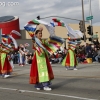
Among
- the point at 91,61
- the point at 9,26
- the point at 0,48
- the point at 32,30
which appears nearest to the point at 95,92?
the point at 32,30

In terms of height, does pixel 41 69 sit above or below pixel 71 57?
Answer: below

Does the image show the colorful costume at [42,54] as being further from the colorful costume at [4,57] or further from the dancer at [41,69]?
the colorful costume at [4,57]

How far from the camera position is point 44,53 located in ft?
29.9

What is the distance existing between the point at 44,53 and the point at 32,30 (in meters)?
0.81

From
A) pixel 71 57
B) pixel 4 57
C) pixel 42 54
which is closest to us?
pixel 42 54

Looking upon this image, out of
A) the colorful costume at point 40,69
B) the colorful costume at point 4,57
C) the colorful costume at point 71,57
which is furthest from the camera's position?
the colorful costume at point 71,57

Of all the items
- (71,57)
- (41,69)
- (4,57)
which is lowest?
(41,69)

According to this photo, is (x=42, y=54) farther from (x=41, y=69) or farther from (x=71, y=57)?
(x=71, y=57)

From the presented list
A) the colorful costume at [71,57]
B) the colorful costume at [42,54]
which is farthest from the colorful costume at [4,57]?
the colorful costume at [42,54]

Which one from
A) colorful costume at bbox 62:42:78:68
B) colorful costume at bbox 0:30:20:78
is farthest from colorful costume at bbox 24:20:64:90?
colorful costume at bbox 62:42:78:68

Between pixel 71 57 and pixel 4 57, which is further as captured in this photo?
pixel 71 57

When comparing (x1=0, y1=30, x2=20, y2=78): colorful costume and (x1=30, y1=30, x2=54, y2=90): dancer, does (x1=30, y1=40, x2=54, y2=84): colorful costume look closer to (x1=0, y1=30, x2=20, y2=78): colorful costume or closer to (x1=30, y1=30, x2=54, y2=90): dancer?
(x1=30, y1=30, x2=54, y2=90): dancer

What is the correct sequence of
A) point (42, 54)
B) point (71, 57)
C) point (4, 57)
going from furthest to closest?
point (71, 57), point (4, 57), point (42, 54)

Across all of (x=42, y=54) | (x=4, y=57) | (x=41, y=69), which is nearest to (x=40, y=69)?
(x=41, y=69)
